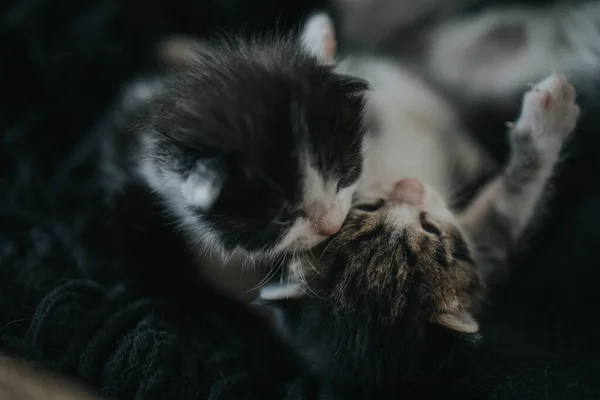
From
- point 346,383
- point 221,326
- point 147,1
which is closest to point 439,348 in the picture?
point 346,383

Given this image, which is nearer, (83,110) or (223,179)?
(223,179)

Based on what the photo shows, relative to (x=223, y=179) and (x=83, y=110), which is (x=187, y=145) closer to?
(x=223, y=179)

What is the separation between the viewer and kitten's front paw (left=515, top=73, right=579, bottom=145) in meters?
1.05

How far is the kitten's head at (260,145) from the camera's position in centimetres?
80

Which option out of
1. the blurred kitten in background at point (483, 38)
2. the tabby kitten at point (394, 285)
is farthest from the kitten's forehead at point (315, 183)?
the blurred kitten in background at point (483, 38)

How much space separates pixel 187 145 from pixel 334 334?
A: 0.37m

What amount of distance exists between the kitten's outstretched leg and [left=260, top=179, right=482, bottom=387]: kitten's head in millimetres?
167

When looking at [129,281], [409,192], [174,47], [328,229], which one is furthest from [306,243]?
[174,47]

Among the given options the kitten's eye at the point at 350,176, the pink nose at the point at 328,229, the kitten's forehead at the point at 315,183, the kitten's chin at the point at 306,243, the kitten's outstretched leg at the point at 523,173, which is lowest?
the kitten's chin at the point at 306,243

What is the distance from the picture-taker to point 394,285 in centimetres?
91

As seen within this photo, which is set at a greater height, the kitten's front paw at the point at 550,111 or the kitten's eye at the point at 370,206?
the kitten's front paw at the point at 550,111

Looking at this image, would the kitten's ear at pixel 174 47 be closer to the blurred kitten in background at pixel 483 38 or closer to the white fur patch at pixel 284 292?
the blurred kitten in background at pixel 483 38

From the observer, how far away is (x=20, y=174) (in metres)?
1.19

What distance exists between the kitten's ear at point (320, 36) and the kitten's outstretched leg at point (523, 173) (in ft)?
1.26
